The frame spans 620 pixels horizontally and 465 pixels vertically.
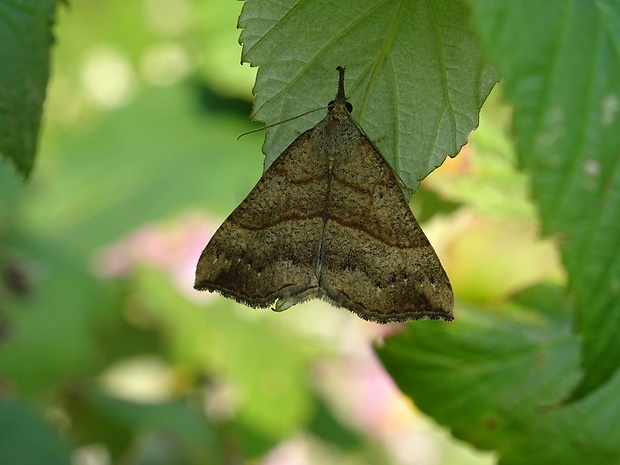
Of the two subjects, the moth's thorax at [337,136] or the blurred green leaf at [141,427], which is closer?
the moth's thorax at [337,136]

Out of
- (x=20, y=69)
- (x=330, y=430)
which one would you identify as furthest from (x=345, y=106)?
(x=330, y=430)

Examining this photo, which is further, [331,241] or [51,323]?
[51,323]

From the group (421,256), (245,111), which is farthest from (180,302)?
(421,256)

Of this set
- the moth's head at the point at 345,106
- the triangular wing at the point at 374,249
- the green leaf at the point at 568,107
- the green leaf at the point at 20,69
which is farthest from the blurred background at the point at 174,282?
the green leaf at the point at 20,69

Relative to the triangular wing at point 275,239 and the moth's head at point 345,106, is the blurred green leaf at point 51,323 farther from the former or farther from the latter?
the moth's head at point 345,106

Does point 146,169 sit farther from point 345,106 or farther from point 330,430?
point 345,106

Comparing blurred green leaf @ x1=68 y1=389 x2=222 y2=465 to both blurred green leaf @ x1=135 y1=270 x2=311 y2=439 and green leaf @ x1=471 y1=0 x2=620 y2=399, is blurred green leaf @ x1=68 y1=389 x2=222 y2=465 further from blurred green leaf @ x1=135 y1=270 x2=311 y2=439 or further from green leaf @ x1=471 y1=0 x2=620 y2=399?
green leaf @ x1=471 y1=0 x2=620 y2=399
